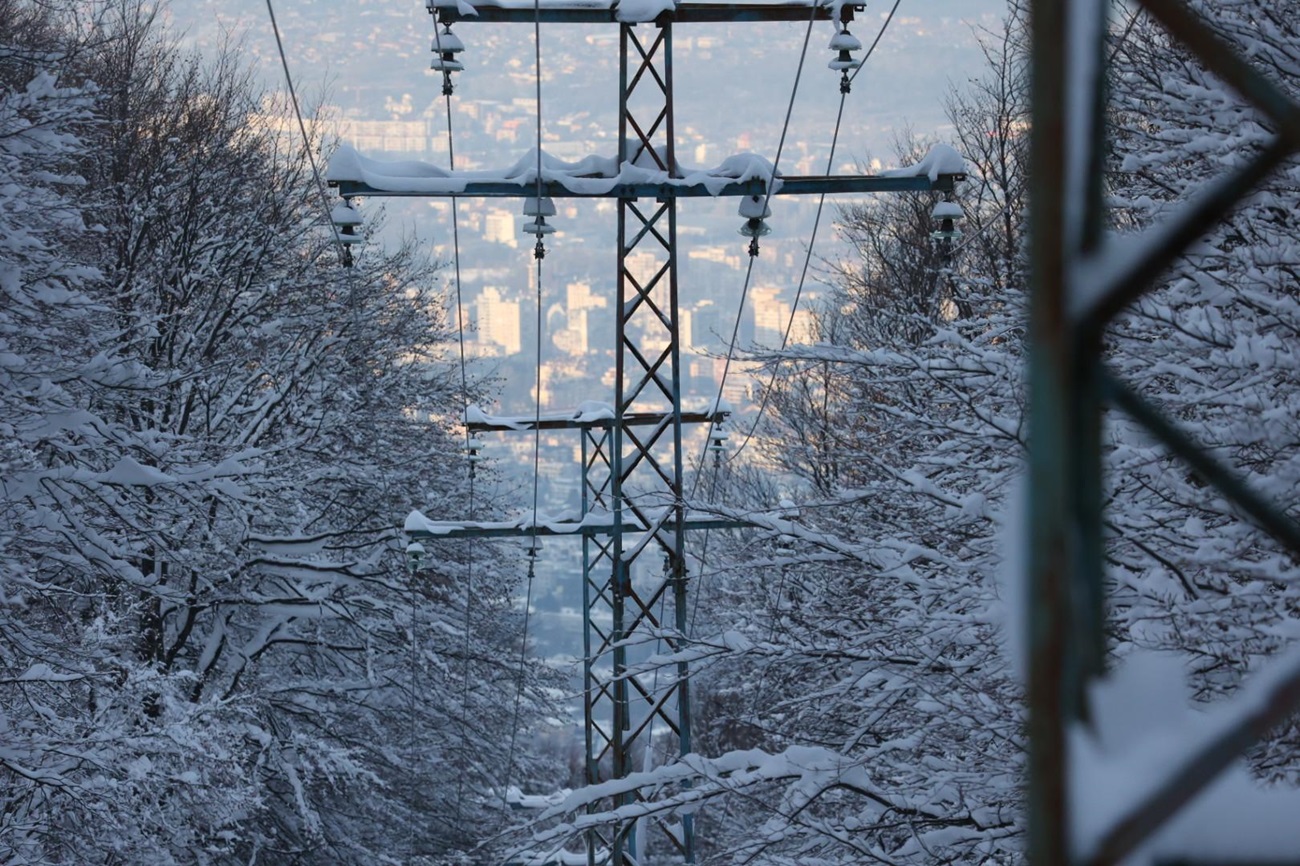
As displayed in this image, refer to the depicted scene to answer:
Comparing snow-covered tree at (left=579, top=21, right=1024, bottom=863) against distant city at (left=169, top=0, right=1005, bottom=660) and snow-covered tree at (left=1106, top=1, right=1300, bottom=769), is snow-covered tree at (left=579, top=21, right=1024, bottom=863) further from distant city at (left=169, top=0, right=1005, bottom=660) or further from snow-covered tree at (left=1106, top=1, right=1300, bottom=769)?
distant city at (left=169, top=0, right=1005, bottom=660)

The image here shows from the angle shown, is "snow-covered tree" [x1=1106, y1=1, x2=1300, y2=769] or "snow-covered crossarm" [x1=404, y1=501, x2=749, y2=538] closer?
"snow-covered tree" [x1=1106, y1=1, x2=1300, y2=769]

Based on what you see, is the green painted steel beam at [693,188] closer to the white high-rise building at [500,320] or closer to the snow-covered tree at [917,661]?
the snow-covered tree at [917,661]

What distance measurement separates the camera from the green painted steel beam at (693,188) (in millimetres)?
8922

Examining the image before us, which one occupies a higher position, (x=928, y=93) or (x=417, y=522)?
(x=928, y=93)

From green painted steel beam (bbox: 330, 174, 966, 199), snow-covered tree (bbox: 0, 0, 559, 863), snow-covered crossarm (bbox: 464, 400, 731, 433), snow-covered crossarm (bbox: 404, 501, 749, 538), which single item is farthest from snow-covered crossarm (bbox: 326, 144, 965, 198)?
snow-covered tree (bbox: 0, 0, 559, 863)

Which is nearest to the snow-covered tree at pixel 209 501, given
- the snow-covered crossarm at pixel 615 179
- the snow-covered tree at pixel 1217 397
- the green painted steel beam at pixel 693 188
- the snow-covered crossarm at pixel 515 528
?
the snow-covered crossarm at pixel 515 528

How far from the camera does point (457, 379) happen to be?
69.2ft

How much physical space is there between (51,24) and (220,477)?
40.4 ft

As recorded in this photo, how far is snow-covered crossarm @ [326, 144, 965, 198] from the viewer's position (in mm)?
8891

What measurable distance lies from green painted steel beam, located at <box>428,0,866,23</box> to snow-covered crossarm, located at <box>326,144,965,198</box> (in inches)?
42.7

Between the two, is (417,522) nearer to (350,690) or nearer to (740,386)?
(350,690)

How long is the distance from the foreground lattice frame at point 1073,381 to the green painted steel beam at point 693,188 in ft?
26.0

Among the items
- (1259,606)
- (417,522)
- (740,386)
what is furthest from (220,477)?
(740,386)

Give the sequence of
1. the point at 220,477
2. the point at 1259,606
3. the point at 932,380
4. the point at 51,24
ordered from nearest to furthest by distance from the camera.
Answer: the point at 1259,606
the point at 932,380
the point at 220,477
the point at 51,24
